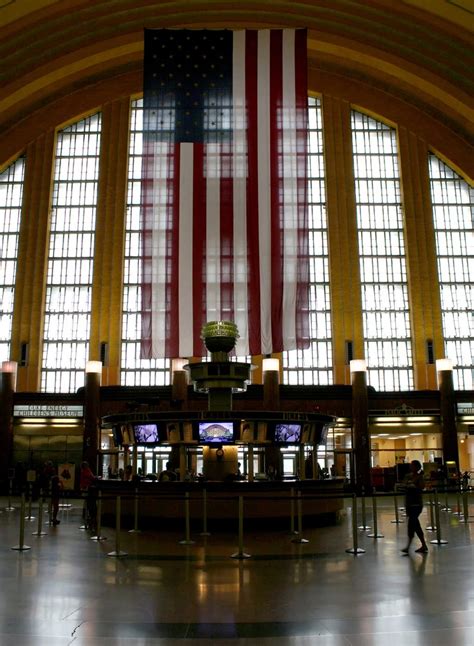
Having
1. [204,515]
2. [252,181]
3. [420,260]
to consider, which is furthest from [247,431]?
[420,260]

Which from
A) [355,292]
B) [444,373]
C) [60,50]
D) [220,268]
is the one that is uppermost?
[60,50]

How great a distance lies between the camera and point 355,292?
112 feet

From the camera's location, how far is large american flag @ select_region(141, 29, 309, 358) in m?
21.4

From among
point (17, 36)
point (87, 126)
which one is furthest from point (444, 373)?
point (17, 36)

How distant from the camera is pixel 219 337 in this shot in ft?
57.2

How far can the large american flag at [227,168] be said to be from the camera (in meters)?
21.4

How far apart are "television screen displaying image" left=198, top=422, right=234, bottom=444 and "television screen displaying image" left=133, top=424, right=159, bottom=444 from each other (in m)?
1.23

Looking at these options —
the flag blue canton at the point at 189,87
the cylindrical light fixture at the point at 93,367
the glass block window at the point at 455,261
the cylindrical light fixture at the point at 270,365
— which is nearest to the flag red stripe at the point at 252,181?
the flag blue canton at the point at 189,87

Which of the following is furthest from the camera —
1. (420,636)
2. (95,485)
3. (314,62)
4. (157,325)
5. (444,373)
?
(314,62)

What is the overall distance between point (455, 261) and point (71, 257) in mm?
20754

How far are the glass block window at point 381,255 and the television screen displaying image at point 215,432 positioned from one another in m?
19.1

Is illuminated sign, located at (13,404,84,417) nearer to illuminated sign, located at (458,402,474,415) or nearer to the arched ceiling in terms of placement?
the arched ceiling

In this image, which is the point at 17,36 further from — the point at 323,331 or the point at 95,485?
the point at 95,485

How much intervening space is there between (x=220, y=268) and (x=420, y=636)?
16477mm
